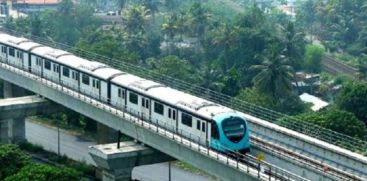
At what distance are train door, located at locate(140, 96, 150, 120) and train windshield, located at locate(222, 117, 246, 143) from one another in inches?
417

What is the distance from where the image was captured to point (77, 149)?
85.1 metres

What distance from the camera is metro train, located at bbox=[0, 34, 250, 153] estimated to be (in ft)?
180

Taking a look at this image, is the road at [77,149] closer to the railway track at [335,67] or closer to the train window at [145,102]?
the train window at [145,102]

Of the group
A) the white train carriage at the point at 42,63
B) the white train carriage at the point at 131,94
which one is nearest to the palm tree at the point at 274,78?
the white train carriage at the point at 42,63

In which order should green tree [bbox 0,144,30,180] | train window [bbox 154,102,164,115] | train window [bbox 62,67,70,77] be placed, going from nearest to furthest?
train window [bbox 154,102,164,115] → green tree [bbox 0,144,30,180] → train window [bbox 62,67,70,77]

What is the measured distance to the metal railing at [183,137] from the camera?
50.2 meters

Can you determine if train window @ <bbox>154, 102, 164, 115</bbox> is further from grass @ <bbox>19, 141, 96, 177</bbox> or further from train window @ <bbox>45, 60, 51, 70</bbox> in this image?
train window @ <bbox>45, 60, 51, 70</bbox>

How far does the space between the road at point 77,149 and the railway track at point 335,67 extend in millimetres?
67590

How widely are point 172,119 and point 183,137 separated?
90.2 inches

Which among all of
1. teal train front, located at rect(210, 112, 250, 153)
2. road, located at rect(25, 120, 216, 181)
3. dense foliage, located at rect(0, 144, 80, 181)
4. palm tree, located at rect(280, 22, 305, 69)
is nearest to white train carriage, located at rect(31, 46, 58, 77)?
road, located at rect(25, 120, 216, 181)

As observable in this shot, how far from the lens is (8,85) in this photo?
300ft

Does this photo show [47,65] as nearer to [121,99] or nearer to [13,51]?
[13,51]

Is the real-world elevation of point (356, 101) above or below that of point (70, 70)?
below

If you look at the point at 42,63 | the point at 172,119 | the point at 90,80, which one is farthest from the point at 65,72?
the point at 172,119
